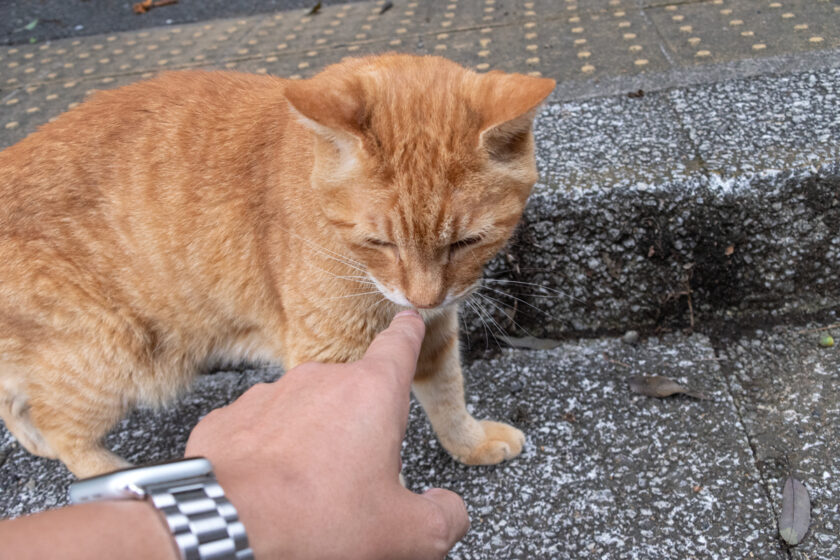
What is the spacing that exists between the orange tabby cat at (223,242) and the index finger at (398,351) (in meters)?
0.32

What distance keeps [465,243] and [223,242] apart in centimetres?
85

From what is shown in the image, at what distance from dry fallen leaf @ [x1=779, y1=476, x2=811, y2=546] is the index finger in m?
1.29

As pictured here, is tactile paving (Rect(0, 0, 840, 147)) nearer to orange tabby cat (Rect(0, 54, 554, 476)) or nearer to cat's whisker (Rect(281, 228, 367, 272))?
orange tabby cat (Rect(0, 54, 554, 476))

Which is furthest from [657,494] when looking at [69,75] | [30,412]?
[69,75]

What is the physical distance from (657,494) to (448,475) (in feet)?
2.25

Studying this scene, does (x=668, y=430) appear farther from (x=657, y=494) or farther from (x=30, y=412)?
(x=30, y=412)

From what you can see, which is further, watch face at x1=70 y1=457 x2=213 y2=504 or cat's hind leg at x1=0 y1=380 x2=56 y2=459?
cat's hind leg at x1=0 y1=380 x2=56 y2=459

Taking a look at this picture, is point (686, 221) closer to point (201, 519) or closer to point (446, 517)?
point (446, 517)

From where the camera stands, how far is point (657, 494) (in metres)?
2.07

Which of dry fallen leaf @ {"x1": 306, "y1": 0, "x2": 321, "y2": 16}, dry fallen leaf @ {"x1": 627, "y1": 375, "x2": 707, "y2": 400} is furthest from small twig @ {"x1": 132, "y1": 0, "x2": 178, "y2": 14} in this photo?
dry fallen leaf @ {"x1": 627, "y1": 375, "x2": 707, "y2": 400}

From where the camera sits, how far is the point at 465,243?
69.6 inches

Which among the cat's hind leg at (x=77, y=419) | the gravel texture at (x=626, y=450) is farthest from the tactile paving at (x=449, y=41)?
the cat's hind leg at (x=77, y=419)

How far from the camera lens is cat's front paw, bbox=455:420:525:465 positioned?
228 cm

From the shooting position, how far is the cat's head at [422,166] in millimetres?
1663
